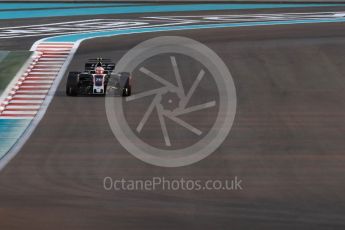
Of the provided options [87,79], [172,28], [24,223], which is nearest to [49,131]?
[87,79]

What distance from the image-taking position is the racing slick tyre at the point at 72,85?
22.4m

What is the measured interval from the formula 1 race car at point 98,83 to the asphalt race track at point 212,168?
0.33 meters

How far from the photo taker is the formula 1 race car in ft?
72.5

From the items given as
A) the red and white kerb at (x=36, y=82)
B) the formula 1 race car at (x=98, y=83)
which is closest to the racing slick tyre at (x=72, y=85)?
the formula 1 race car at (x=98, y=83)

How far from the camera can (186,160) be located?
15.3 m

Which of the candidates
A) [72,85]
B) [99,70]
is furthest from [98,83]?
[72,85]

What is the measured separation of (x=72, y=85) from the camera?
885 inches

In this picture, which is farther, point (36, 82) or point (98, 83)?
point (36, 82)
